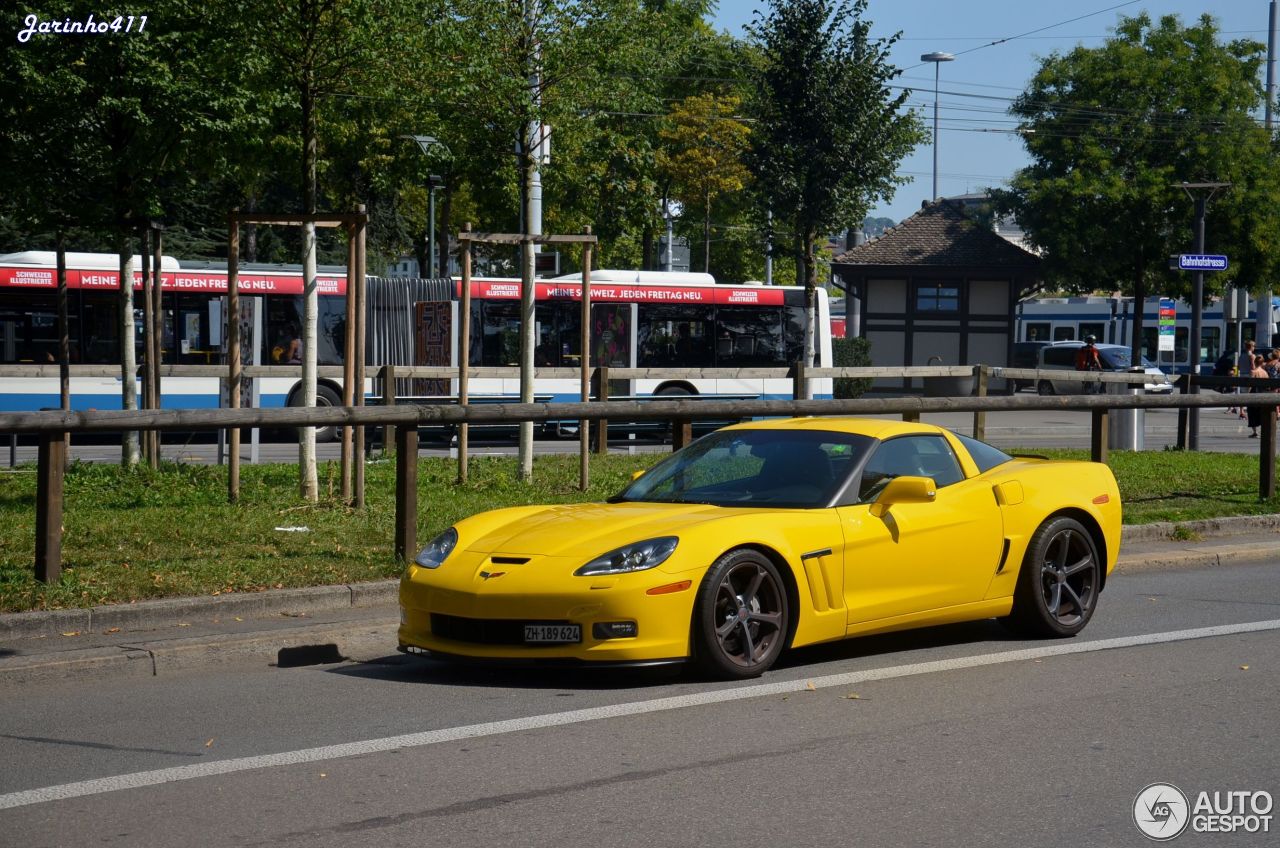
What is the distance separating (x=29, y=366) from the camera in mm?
23609

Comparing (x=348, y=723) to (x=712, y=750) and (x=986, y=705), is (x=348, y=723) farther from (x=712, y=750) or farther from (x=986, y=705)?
(x=986, y=705)

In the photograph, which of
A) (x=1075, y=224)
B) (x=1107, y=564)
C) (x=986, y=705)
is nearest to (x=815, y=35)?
(x=1075, y=224)

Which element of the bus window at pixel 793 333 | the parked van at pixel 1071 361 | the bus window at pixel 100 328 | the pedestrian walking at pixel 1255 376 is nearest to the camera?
the bus window at pixel 100 328

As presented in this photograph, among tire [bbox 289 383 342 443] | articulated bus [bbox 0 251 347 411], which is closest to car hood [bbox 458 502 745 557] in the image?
articulated bus [bbox 0 251 347 411]

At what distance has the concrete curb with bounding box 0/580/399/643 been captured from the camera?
790cm

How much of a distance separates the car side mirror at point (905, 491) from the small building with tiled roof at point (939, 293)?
155 ft

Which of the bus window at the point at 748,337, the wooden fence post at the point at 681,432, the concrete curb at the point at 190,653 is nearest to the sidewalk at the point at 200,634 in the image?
the concrete curb at the point at 190,653

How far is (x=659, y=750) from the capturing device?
5.93 m

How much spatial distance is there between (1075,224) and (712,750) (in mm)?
49639

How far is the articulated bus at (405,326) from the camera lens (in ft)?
84.0

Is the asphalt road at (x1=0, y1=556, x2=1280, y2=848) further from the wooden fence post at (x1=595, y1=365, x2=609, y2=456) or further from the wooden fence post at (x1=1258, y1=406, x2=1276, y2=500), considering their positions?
the wooden fence post at (x1=595, y1=365, x2=609, y2=456)

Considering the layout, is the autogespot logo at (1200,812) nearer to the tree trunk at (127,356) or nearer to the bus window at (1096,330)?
the tree trunk at (127,356)

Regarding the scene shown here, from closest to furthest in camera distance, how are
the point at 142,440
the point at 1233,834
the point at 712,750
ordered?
the point at 1233,834 < the point at 712,750 < the point at 142,440

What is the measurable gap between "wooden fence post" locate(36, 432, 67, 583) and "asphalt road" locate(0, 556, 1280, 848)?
1.47m
